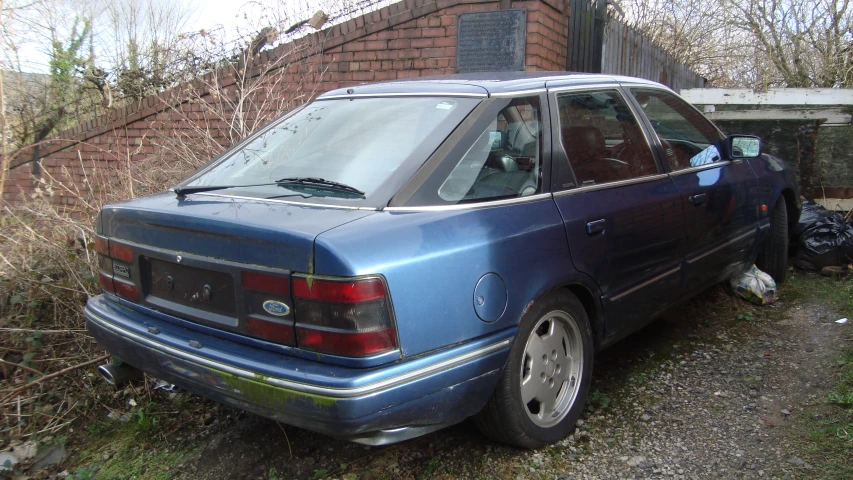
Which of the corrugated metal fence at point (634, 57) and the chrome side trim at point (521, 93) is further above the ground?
the corrugated metal fence at point (634, 57)

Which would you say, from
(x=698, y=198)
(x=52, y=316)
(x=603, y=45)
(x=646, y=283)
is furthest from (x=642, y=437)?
(x=603, y=45)

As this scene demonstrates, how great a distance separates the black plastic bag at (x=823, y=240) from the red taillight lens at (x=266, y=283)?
192 inches

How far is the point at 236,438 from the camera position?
10.7 feet

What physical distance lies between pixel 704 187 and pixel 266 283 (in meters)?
2.82

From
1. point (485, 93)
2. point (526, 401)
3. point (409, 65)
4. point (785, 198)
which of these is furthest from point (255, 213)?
point (409, 65)

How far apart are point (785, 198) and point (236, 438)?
4.40 m

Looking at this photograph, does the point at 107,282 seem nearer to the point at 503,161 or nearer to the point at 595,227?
the point at 503,161

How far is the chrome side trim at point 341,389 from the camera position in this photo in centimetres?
218

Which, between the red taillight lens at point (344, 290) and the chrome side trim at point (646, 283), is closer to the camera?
the red taillight lens at point (344, 290)

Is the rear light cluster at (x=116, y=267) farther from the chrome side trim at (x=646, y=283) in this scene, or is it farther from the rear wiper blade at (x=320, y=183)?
the chrome side trim at (x=646, y=283)

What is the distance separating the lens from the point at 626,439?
310cm

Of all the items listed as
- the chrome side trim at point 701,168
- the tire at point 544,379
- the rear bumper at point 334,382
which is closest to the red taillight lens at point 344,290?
the rear bumper at point 334,382

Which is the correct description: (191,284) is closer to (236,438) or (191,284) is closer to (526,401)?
(236,438)

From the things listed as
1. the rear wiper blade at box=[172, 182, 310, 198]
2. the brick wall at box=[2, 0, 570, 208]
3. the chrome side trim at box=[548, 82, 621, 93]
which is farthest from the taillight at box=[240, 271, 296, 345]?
the brick wall at box=[2, 0, 570, 208]
